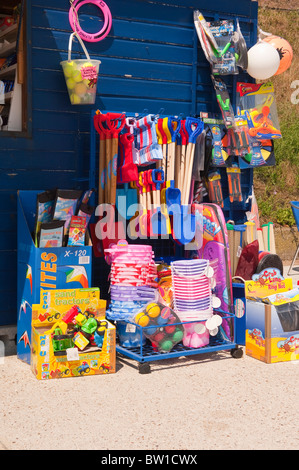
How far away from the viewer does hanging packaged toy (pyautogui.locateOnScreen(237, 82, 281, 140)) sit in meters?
5.75

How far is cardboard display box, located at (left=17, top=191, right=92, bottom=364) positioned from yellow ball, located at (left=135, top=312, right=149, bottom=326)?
1.34 ft

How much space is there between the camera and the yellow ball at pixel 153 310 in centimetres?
439

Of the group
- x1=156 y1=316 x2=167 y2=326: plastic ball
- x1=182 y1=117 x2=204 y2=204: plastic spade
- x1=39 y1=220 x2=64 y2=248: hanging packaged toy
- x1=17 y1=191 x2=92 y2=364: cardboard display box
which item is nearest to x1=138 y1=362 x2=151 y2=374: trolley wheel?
x1=156 y1=316 x2=167 y2=326: plastic ball

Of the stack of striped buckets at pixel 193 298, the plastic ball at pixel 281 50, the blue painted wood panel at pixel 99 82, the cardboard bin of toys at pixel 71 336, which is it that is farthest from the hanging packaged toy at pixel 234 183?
the cardboard bin of toys at pixel 71 336

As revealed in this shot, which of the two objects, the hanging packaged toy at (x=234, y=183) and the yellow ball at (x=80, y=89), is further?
the hanging packaged toy at (x=234, y=183)

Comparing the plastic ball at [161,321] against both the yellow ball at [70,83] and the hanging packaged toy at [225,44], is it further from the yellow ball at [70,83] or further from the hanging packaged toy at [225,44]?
the hanging packaged toy at [225,44]

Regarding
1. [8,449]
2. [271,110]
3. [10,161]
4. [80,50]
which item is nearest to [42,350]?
[8,449]

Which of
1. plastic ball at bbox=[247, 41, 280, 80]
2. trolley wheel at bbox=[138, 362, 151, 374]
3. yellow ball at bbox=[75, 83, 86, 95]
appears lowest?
trolley wheel at bbox=[138, 362, 151, 374]

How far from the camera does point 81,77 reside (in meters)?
4.68

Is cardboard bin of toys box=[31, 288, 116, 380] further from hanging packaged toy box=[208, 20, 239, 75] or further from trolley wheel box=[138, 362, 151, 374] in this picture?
hanging packaged toy box=[208, 20, 239, 75]

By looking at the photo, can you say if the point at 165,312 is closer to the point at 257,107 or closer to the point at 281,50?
the point at 257,107

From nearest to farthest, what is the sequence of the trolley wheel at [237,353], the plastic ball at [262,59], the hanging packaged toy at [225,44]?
the trolley wheel at [237,353], the hanging packaged toy at [225,44], the plastic ball at [262,59]

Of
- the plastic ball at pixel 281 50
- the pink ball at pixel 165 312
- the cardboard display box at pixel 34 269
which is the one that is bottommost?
the pink ball at pixel 165 312

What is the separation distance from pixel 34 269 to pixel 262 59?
9.12 ft
